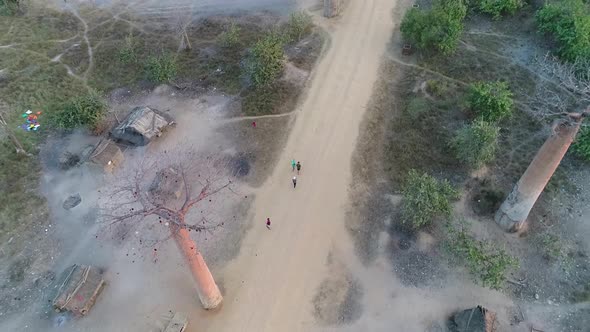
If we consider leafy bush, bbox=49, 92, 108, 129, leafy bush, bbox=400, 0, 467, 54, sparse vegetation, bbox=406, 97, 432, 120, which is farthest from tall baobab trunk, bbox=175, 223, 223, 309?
leafy bush, bbox=400, 0, 467, 54

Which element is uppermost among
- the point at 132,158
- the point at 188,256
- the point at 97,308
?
the point at 188,256

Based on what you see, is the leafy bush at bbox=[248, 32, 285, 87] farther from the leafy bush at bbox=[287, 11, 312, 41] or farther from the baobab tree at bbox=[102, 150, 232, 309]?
the baobab tree at bbox=[102, 150, 232, 309]

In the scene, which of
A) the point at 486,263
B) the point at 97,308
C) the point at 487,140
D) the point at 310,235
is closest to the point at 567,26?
the point at 487,140

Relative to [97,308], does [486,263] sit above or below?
above

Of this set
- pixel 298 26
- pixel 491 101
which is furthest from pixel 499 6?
pixel 298 26

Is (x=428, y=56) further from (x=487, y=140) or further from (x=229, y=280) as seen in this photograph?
(x=229, y=280)
